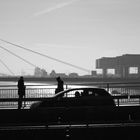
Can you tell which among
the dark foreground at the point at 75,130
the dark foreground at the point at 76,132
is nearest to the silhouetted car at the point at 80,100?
the dark foreground at the point at 75,130

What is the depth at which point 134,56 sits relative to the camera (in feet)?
506

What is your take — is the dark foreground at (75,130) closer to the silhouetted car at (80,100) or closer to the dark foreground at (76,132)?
the dark foreground at (76,132)

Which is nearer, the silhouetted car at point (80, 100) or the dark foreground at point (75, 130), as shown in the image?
the dark foreground at point (75, 130)

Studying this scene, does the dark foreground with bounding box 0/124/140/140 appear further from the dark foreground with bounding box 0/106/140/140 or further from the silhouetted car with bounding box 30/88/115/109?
the silhouetted car with bounding box 30/88/115/109

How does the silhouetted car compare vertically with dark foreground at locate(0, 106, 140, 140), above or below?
above

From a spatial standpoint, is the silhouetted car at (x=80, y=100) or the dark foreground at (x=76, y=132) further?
the silhouetted car at (x=80, y=100)

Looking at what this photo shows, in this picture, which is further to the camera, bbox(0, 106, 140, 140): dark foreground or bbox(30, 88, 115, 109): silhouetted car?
bbox(30, 88, 115, 109): silhouetted car

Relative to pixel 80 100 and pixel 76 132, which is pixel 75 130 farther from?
pixel 80 100

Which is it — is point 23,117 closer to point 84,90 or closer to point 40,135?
point 84,90

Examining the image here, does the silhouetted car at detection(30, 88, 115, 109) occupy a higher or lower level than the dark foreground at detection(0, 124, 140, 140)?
higher

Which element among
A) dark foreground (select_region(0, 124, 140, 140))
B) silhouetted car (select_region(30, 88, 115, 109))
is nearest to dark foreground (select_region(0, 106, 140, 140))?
dark foreground (select_region(0, 124, 140, 140))

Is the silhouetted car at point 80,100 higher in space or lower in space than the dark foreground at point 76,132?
higher

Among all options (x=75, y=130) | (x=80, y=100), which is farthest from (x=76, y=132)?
(x=80, y=100)

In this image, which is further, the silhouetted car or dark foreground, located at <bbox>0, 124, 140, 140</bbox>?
the silhouetted car
